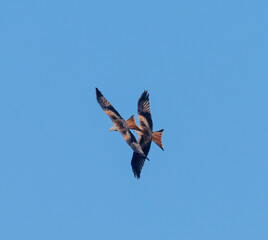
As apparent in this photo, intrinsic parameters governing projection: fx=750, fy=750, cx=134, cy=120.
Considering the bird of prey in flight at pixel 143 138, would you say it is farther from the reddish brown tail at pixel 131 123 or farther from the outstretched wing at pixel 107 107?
the outstretched wing at pixel 107 107

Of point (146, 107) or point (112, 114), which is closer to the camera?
point (112, 114)

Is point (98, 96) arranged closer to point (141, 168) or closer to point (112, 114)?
point (112, 114)

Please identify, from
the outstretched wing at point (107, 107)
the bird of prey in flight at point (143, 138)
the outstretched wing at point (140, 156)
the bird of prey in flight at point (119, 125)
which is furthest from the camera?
the outstretched wing at point (140, 156)

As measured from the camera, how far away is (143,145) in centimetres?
4594

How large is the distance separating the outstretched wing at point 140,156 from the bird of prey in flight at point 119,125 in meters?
0.24

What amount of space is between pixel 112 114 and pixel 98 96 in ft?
5.39

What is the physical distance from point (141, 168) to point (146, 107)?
4.05 metres

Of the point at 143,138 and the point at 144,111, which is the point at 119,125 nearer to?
the point at 143,138

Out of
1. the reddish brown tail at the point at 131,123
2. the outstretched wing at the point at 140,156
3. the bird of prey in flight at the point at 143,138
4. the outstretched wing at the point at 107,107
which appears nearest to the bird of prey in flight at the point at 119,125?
the outstretched wing at the point at 107,107

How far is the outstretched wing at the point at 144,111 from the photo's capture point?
46.7 m

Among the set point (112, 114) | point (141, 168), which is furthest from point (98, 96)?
point (141, 168)

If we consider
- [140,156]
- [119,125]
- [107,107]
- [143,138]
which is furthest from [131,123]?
[140,156]

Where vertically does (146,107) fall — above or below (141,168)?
above

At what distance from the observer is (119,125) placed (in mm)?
43531
